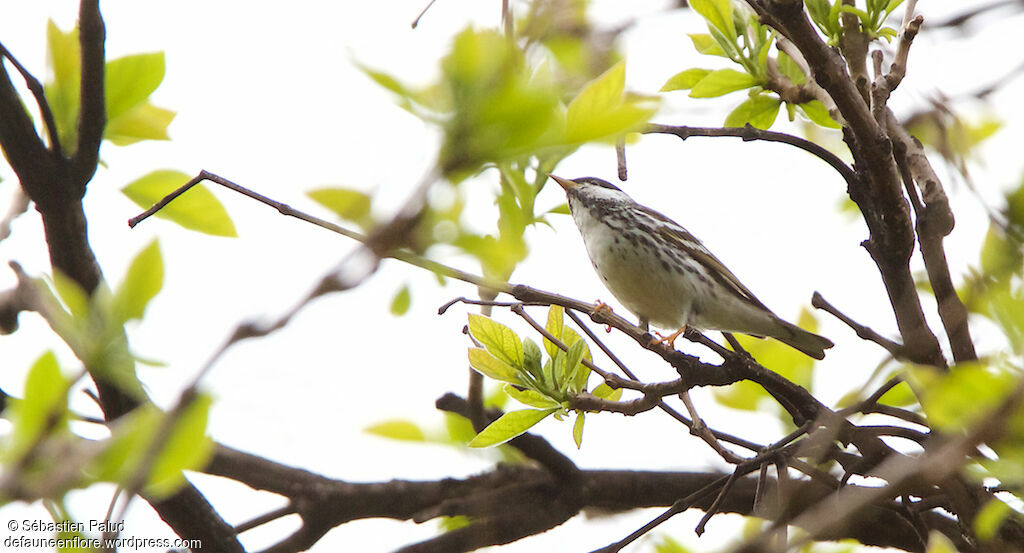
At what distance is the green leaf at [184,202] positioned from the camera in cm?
147

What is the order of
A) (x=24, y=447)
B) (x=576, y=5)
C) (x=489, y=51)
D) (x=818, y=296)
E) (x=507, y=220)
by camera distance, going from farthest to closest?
(x=576, y=5) → (x=818, y=296) → (x=507, y=220) → (x=24, y=447) → (x=489, y=51)

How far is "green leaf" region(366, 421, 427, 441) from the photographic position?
7.01ft

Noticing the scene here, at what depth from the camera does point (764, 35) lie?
5.58 ft

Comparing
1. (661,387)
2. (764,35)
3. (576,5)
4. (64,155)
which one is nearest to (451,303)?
(661,387)

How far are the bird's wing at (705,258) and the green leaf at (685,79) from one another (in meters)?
1.57

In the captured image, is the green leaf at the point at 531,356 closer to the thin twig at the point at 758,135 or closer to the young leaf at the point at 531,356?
the young leaf at the point at 531,356

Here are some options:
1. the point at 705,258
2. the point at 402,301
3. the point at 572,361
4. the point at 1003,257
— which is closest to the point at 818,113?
the point at 572,361

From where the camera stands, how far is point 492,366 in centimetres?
155

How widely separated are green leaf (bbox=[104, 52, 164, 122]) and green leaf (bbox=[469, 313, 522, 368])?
0.63 m

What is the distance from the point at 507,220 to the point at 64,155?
885 mm

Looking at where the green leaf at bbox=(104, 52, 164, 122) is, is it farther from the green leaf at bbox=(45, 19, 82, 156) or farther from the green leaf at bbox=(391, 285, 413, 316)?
the green leaf at bbox=(391, 285, 413, 316)

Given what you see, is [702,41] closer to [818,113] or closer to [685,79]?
[685,79]

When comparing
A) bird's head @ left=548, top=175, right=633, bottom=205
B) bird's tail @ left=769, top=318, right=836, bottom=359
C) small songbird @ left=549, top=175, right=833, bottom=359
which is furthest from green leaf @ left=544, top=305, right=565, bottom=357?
bird's head @ left=548, top=175, right=633, bottom=205

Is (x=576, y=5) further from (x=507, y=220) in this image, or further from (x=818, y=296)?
(x=507, y=220)
